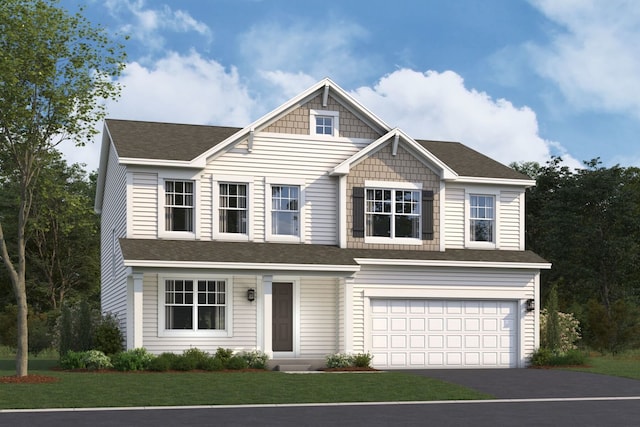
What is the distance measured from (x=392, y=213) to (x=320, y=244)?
8.70ft

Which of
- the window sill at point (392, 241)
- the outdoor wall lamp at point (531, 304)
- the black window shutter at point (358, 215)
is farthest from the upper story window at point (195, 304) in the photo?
the outdoor wall lamp at point (531, 304)

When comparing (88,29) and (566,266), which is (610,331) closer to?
(566,266)

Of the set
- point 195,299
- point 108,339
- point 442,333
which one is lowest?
point 442,333

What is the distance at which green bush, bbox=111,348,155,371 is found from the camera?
2489 centimetres

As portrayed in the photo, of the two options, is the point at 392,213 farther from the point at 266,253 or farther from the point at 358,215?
the point at 266,253

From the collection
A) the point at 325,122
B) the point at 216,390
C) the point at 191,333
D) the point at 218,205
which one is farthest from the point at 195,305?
the point at 216,390

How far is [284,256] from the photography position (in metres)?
27.7

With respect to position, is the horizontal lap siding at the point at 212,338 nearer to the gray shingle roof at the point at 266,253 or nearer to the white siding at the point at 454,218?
the gray shingle roof at the point at 266,253

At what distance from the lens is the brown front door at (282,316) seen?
93.8 ft

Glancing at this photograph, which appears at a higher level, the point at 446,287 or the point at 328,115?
the point at 328,115

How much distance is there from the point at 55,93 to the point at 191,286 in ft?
24.8

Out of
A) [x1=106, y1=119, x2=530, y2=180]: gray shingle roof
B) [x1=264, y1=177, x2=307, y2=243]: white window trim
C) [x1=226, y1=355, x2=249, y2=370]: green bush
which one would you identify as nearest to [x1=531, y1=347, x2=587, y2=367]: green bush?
[x1=106, y1=119, x2=530, y2=180]: gray shingle roof

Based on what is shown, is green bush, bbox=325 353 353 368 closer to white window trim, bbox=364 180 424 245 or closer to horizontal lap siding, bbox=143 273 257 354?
horizontal lap siding, bbox=143 273 257 354

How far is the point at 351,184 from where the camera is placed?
29719mm
